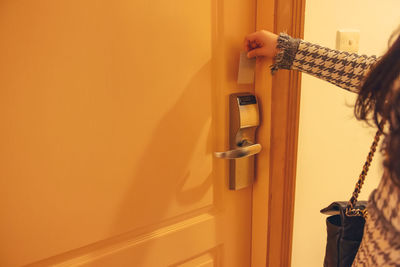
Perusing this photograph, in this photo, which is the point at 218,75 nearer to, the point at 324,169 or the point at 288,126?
the point at 288,126

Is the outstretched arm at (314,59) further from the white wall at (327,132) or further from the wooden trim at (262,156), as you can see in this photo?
the white wall at (327,132)

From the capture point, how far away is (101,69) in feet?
1.78

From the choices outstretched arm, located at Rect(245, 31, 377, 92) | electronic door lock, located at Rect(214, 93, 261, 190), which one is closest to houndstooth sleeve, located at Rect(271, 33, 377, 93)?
outstretched arm, located at Rect(245, 31, 377, 92)

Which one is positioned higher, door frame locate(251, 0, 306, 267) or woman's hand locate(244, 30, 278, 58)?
woman's hand locate(244, 30, 278, 58)

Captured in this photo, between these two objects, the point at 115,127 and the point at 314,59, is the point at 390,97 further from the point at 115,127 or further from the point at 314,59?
the point at 115,127

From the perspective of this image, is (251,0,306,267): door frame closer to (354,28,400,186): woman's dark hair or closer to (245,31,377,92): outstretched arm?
(245,31,377,92): outstretched arm

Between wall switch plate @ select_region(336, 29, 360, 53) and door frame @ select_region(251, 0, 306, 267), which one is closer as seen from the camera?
door frame @ select_region(251, 0, 306, 267)

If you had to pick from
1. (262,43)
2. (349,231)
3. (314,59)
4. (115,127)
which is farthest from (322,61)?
(115,127)

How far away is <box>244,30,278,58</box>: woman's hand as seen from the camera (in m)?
0.65

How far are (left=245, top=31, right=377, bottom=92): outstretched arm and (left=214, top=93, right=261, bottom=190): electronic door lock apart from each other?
11 cm

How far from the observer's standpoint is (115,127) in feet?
1.90

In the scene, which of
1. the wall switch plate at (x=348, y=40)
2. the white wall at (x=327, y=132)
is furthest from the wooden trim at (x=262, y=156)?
the wall switch plate at (x=348, y=40)

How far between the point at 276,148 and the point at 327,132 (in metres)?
0.26

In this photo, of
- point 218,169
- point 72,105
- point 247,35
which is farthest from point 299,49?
point 72,105
